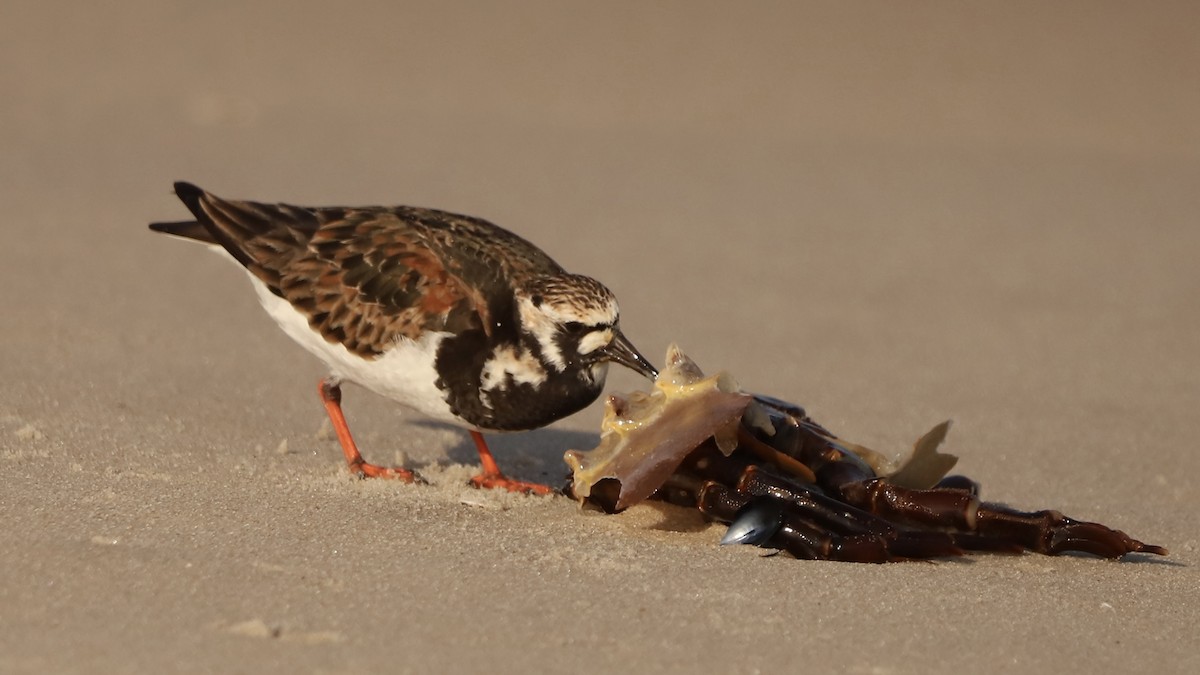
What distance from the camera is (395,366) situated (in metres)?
4.71

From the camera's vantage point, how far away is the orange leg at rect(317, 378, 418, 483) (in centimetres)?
486

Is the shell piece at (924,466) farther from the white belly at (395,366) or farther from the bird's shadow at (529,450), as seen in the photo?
the white belly at (395,366)

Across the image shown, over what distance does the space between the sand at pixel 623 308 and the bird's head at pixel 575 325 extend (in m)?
0.43

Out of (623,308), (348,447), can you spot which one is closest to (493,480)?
(348,447)

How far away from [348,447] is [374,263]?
0.60 meters

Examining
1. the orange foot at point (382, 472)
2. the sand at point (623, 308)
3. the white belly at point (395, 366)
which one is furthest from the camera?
the orange foot at point (382, 472)

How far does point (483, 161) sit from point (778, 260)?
2.70m

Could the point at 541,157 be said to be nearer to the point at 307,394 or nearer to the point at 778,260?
the point at 778,260

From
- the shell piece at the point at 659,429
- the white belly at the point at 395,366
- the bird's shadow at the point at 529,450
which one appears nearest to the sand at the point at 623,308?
the bird's shadow at the point at 529,450

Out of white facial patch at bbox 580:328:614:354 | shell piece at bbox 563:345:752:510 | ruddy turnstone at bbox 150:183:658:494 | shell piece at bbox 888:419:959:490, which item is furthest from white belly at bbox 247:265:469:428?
shell piece at bbox 888:419:959:490

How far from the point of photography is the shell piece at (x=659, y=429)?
13.9ft

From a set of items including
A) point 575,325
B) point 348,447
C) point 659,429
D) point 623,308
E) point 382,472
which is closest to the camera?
point 659,429

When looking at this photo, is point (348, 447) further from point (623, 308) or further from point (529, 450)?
point (623, 308)

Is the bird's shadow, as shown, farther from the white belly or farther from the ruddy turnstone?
the white belly
